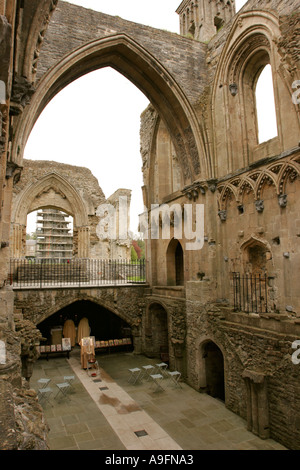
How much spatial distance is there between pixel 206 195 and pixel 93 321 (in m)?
10.1

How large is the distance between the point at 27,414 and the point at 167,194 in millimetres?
11932

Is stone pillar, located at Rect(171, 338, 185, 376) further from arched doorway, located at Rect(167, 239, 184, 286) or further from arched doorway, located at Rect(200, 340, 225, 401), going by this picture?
arched doorway, located at Rect(167, 239, 184, 286)

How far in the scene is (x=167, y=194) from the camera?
14.1 metres

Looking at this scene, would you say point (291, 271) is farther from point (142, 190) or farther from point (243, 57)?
point (142, 190)

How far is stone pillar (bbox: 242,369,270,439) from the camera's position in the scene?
7.04 meters

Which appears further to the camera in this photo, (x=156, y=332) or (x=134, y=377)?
(x=156, y=332)

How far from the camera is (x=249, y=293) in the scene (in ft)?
30.1

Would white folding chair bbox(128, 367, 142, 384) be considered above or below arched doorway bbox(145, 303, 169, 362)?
below

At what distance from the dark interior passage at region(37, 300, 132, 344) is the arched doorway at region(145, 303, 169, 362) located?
179 centimetres

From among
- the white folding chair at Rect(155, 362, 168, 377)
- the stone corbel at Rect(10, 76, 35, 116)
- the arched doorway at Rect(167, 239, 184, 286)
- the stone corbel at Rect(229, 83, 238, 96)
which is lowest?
the white folding chair at Rect(155, 362, 168, 377)
